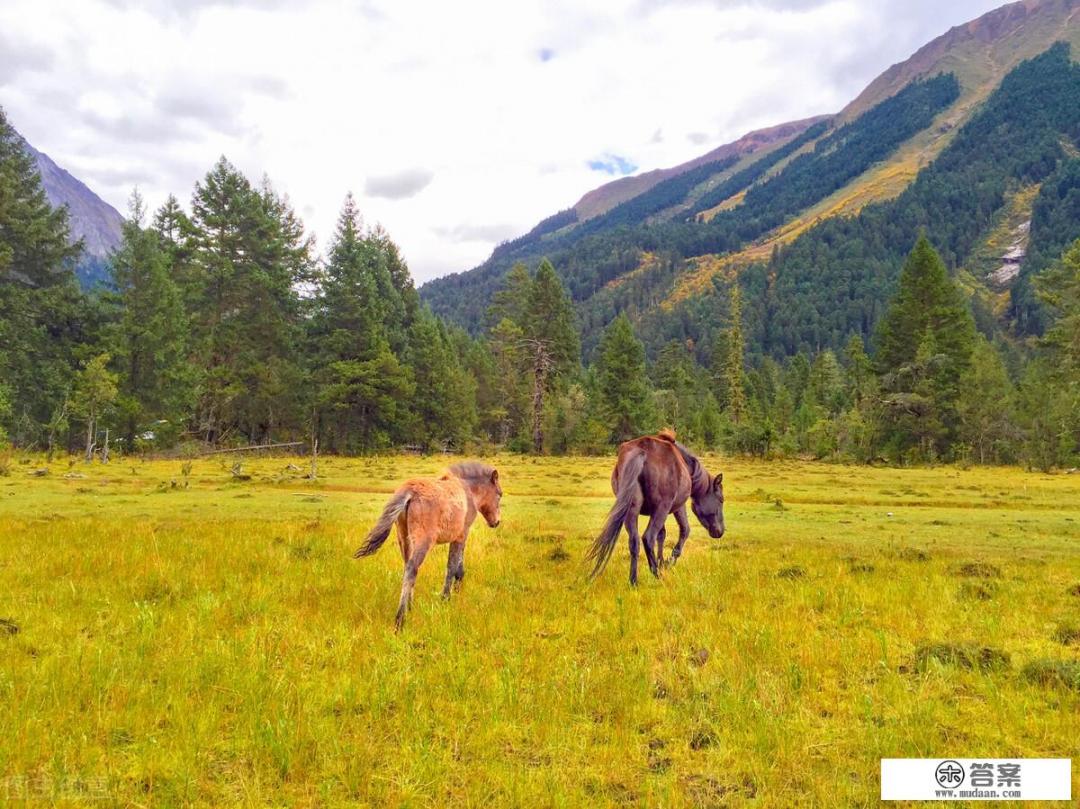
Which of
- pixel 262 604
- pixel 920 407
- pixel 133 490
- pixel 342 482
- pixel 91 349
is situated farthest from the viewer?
pixel 920 407

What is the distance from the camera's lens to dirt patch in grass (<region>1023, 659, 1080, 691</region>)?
6195mm

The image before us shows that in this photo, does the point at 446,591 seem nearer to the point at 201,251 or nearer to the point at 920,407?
the point at 201,251

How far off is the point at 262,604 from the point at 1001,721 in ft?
29.0

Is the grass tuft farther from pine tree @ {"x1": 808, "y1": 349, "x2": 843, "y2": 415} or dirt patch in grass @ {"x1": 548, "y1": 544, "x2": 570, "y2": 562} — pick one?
pine tree @ {"x1": 808, "y1": 349, "x2": 843, "y2": 415}

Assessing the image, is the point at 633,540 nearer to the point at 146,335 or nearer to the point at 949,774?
the point at 949,774

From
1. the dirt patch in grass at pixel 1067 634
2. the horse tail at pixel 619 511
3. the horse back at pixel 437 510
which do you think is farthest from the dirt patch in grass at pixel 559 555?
the dirt patch in grass at pixel 1067 634

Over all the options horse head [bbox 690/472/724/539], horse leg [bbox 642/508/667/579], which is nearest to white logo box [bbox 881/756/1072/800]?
horse leg [bbox 642/508/667/579]

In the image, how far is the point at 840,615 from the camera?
8.65 m

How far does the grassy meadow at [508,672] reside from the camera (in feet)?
14.5

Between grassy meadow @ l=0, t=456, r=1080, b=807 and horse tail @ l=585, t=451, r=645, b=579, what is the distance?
0.66 metres

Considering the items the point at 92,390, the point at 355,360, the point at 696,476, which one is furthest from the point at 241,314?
the point at 696,476

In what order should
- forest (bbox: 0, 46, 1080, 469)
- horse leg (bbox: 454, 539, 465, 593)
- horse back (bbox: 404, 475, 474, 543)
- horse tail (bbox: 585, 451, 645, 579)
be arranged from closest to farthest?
horse back (bbox: 404, 475, 474, 543), horse leg (bbox: 454, 539, 465, 593), horse tail (bbox: 585, 451, 645, 579), forest (bbox: 0, 46, 1080, 469)

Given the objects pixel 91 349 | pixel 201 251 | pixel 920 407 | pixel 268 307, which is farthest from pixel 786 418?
pixel 91 349

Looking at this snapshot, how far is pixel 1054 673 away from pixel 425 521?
7629 mm
